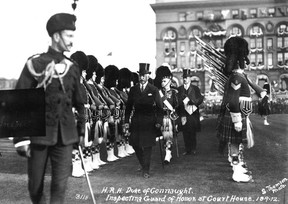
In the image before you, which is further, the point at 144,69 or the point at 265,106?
the point at 265,106

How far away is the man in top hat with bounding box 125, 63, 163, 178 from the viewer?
7.14 meters

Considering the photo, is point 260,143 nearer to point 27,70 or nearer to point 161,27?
point 161,27

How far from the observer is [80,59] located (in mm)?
7121

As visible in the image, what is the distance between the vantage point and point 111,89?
9.50 metres

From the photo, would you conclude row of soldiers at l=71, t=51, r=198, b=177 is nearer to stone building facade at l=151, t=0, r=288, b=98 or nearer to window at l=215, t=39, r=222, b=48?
stone building facade at l=151, t=0, r=288, b=98

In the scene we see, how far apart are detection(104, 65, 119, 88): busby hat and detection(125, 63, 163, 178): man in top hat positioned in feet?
7.83

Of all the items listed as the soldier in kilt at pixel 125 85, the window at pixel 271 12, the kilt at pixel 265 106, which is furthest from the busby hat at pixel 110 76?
the kilt at pixel 265 106

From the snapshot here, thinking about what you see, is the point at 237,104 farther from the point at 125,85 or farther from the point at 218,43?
the point at 125,85

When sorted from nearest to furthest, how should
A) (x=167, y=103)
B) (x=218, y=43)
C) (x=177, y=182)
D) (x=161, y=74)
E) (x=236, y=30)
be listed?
(x=177, y=182) < (x=236, y=30) < (x=218, y=43) < (x=167, y=103) < (x=161, y=74)

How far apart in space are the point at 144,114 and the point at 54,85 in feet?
10.7

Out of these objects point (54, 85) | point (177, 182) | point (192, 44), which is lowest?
point (177, 182)

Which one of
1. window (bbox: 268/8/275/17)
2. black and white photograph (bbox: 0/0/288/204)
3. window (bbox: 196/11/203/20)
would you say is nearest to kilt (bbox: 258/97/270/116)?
black and white photograph (bbox: 0/0/288/204)

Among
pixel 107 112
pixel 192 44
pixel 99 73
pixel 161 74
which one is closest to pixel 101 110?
pixel 107 112

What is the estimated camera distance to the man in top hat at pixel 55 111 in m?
4.12
